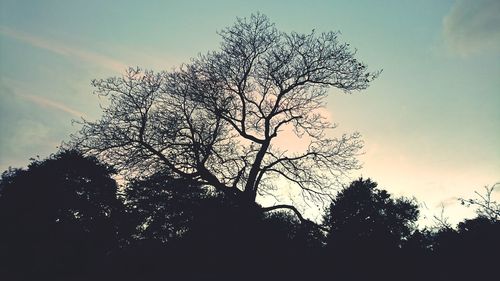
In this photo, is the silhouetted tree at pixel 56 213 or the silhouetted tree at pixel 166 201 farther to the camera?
the silhouetted tree at pixel 56 213

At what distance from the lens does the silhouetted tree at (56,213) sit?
20.6 m

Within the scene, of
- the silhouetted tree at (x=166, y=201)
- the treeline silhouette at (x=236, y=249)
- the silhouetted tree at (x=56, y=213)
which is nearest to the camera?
the treeline silhouette at (x=236, y=249)

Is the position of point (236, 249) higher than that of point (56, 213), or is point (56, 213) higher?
point (236, 249)

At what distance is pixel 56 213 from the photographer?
84.4 ft

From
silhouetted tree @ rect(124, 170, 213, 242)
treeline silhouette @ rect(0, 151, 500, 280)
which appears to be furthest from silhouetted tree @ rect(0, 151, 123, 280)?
silhouetted tree @ rect(124, 170, 213, 242)

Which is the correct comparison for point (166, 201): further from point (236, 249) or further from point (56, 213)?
point (56, 213)

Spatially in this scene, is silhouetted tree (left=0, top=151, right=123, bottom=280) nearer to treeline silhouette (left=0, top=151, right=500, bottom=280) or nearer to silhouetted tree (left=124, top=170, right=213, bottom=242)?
treeline silhouette (left=0, top=151, right=500, bottom=280)

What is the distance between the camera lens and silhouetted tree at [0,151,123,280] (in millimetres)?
20562

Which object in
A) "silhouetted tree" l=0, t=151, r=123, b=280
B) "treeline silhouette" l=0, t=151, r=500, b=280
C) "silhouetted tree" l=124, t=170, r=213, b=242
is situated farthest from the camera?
"silhouetted tree" l=0, t=151, r=123, b=280

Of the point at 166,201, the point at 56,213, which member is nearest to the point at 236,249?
the point at 166,201

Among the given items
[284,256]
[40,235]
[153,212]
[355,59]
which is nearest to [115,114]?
[153,212]

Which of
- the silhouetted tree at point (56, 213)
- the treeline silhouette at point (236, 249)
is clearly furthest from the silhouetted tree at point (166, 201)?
the silhouetted tree at point (56, 213)

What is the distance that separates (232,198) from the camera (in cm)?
1280

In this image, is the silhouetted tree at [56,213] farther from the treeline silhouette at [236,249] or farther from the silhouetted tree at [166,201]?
the silhouetted tree at [166,201]
